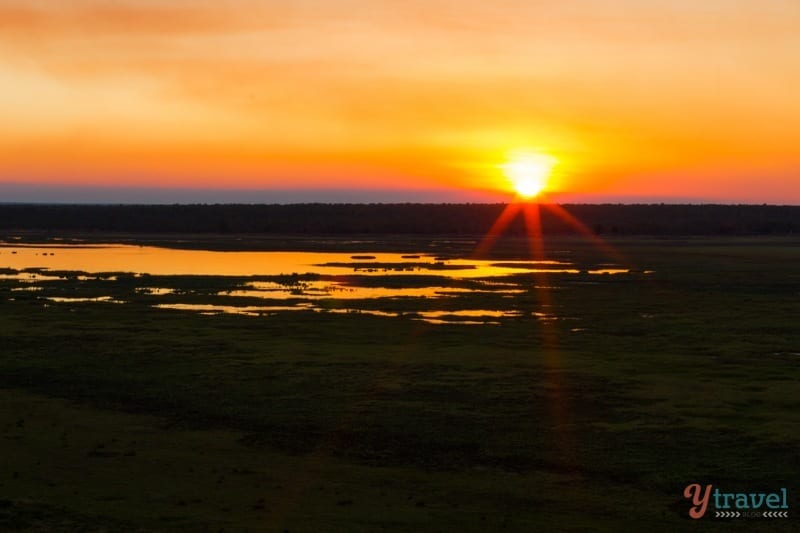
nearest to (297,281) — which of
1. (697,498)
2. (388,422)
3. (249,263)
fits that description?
(249,263)

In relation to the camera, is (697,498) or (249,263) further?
(249,263)

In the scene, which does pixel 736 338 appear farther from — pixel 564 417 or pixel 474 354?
pixel 564 417

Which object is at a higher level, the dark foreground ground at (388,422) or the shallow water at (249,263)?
the shallow water at (249,263)

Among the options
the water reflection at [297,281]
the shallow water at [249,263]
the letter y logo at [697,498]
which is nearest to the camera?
the letter y logo at [697,498]

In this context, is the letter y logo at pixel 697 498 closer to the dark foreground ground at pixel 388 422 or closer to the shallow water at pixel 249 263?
the dark foreground ground at pixel 388 422

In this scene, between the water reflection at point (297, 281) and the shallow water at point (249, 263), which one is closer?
the water reflection at point (297, 281)

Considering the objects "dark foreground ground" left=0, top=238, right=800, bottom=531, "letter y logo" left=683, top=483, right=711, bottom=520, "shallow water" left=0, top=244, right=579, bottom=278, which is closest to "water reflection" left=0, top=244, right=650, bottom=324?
"shallow water" left=0, top=244, right=579, bottom=278

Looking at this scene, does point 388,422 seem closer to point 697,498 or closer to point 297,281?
point 697,498

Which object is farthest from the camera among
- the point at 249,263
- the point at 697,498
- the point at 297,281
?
the point at 249,263

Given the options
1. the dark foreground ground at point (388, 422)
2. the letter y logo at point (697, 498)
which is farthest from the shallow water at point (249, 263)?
the letter y logo at point (697, 498)
